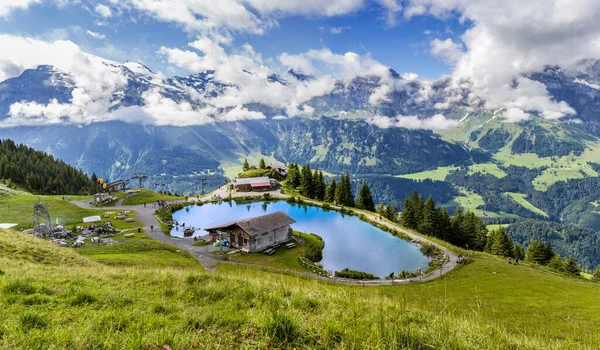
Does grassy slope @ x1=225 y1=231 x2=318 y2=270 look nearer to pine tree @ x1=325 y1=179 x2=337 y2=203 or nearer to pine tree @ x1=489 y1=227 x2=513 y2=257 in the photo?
pine tree @ x1=325 y1=179 x2=337 y2=203

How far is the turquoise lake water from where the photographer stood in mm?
47531

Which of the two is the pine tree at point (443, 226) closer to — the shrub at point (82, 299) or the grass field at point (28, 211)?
the shrub at point (82, 299)

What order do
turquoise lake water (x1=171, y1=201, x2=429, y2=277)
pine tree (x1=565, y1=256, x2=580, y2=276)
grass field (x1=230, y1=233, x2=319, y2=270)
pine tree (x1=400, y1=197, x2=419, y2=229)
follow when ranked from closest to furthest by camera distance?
grass field (x1=230, y1=233, x2=319, y2=270), turquoise lake water (x1=171, y1=201, x2=429, y2=277), pine tree (x1=565, y1=256, x2=580, y2=276), pine tree (x1=400, y1=197, x2=419, y2=229)

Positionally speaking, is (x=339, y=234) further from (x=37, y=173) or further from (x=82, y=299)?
(x=37, y=173)

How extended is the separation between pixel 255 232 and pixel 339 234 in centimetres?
2138

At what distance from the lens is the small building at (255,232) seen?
158ft

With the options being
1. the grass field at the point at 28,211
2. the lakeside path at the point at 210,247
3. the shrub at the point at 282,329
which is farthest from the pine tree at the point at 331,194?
the shrub at the point at 282,329

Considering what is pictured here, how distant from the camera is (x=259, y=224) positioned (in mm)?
49594

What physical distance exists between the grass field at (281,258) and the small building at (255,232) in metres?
1.79

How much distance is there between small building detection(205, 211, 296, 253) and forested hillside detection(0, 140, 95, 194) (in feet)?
254

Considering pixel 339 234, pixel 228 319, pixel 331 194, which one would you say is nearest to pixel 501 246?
pixel 339 234

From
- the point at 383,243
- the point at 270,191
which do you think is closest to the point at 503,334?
the point at 383,243

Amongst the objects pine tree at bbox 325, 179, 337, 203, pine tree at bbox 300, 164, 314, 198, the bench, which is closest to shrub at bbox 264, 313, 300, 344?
the bench

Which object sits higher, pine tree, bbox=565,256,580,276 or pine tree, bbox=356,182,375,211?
pine tree, bbox=356,182,375,211
